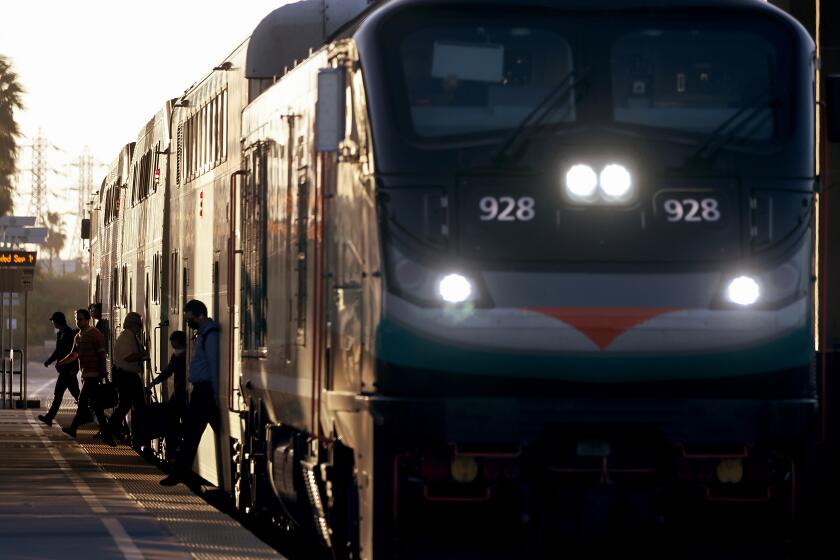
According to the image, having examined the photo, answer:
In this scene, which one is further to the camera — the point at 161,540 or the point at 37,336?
the point at 37,336

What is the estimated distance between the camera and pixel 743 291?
34.6 ft

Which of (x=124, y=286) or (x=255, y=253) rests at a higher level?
(x=124, y=286)

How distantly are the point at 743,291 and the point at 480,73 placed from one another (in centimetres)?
170

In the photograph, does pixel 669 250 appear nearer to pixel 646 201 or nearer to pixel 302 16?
pixel 646 201

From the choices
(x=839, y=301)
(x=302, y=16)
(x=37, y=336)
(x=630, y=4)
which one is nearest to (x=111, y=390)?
(x=839, y=301)

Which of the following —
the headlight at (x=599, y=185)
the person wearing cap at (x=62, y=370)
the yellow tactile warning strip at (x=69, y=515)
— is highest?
the headlight at (x=599, y=185)

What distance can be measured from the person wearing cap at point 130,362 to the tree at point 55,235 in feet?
380

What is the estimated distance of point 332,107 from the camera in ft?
36.4

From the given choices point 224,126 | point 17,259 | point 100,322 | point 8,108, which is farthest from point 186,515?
point 8,108

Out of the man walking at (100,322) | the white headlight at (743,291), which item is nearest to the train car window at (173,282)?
the man walking at (100,322)

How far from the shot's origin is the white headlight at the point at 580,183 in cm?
1055

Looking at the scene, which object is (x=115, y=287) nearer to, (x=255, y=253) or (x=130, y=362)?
(x=130, y=362)

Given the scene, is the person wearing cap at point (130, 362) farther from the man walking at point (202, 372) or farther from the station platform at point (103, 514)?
the man walking at point (202, 372)

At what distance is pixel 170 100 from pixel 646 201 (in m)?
12.5
